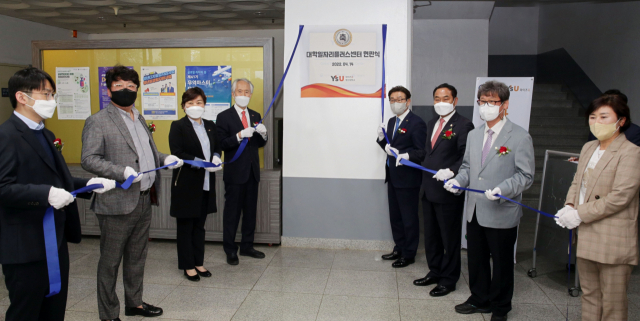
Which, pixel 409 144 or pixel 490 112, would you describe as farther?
pixel 409 144

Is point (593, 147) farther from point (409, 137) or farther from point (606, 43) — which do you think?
point (606, 43)

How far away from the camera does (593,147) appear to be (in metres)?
2.21

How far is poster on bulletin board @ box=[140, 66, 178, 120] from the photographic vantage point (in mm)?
4434

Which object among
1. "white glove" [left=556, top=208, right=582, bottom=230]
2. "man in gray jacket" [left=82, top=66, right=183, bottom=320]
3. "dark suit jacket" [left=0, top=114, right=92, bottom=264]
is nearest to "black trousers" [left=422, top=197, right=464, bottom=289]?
"white glove" [left=556, top=208, right=582, bottom=230]

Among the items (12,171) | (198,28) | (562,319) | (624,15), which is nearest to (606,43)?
(624,15)

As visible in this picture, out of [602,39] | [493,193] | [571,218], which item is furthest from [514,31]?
[571,218]

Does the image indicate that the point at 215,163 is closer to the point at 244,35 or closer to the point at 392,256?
the point at 392,256

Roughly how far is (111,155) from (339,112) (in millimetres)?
2261

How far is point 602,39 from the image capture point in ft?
22.8

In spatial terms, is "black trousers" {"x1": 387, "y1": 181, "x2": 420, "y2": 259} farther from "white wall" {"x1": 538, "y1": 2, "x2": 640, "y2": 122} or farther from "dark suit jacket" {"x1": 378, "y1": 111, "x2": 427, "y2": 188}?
"white wall" {"x1": 538, "y1": 2, "x2": 640, "y2": 122}

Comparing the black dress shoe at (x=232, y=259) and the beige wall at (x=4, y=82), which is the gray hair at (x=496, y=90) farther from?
the beige wall at (x=4, y=82)

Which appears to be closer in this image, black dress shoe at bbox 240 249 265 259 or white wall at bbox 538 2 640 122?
black dress shoe at bbox 240 249 265 259

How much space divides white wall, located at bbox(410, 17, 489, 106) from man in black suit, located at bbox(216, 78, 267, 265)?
397cm

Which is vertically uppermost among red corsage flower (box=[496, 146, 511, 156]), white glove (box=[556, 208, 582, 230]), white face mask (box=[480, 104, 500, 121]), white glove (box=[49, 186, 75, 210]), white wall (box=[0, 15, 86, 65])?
white wall (box=[0, 15, 86, 65])
